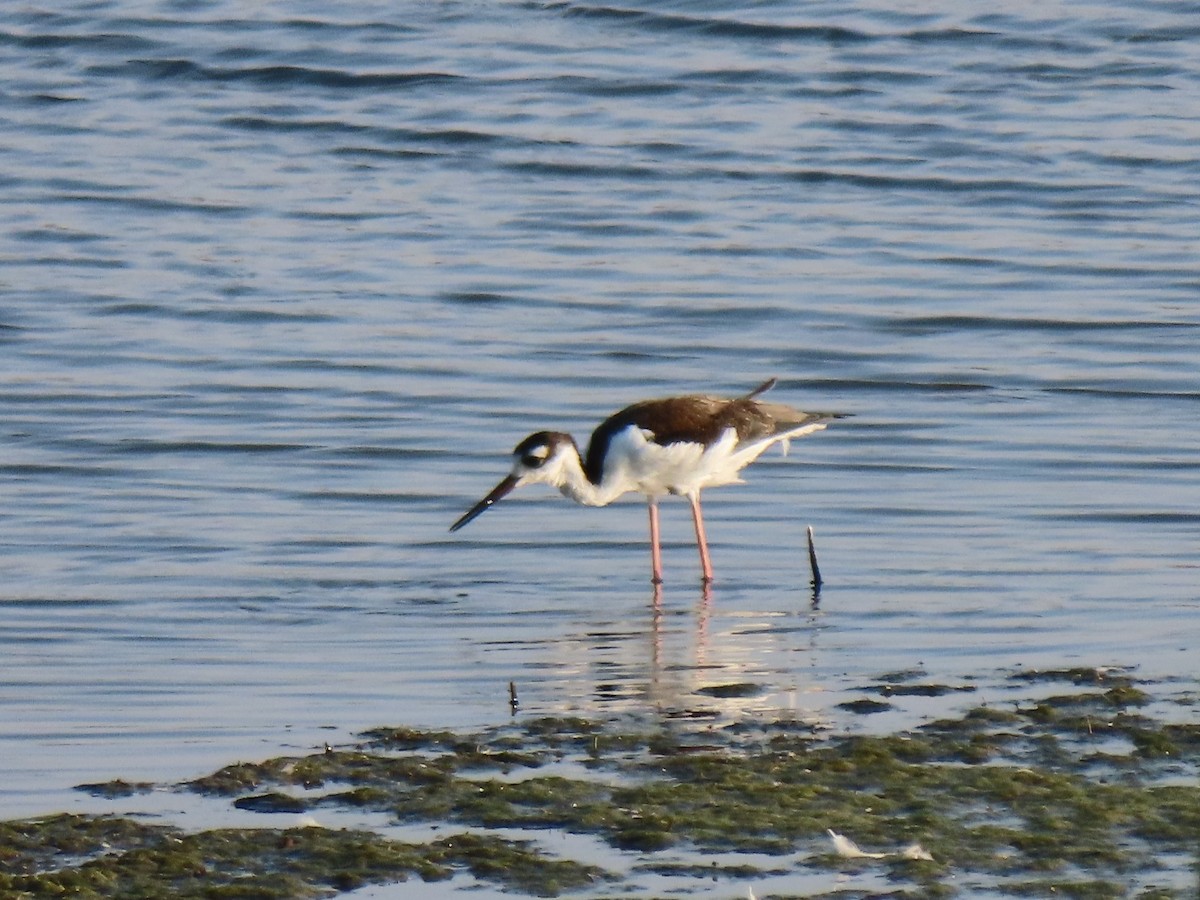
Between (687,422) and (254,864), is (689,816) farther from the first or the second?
(687,422)

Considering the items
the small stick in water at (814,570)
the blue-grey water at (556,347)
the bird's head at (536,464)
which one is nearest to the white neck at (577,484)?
the bird's head at (536,464)

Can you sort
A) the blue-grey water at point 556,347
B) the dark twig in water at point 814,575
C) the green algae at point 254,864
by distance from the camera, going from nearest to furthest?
1. the green algae at point 254,864
2. the blue-grey water at point 556,347
3. the dark twig in water at point 814,575

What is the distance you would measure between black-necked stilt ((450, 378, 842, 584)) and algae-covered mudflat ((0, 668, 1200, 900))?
3.26m

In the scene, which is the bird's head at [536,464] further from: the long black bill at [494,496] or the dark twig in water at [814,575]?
the dark twig in water at [814,575]

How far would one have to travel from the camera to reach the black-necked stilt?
10.3 metres

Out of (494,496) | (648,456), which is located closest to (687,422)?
(648,456)

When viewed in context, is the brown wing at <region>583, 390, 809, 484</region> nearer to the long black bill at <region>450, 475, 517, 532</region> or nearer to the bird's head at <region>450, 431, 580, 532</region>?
the bird's head at <region>450, 431, 580, 532</region>

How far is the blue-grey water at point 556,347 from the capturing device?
8359mm

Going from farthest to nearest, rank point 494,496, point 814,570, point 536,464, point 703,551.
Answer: point 494,496 < point 536,464 < point 703,551 < point 814,570

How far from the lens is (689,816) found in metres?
6.01

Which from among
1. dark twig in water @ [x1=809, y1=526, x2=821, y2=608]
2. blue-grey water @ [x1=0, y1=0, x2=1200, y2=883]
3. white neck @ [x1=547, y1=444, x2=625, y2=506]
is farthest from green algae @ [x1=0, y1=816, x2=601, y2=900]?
white neck @ [x1=547, y1=444, x2=625, y2=506]

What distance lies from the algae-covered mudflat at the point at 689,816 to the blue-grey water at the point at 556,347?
0.48 metres

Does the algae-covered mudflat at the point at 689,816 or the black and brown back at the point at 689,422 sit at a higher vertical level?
the black and brown back at the point at 689,422

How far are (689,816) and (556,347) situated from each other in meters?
8.72
